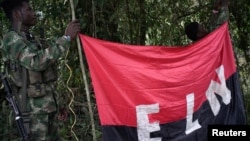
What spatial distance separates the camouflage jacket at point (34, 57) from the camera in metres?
3.29

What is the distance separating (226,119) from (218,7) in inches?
55.8

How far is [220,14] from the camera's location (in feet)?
16.4

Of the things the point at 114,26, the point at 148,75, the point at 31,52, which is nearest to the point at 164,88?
the point at 148,75

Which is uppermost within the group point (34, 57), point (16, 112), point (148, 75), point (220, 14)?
point (220, 14)

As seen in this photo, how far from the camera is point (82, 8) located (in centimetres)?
511

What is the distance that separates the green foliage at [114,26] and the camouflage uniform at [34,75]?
1.03 meters

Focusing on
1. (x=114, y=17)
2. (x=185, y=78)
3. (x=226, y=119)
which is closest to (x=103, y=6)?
(x=114, y=17)

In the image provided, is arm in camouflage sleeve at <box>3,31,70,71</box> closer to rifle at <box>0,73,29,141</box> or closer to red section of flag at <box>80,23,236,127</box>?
rifle at <box>0,73,29,141</box>

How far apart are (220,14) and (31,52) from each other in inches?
96.7

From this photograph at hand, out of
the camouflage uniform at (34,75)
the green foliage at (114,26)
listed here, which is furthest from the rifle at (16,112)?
the green foliage at (114,26)

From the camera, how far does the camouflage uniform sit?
3.30m

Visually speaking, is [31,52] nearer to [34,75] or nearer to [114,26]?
[34,75]

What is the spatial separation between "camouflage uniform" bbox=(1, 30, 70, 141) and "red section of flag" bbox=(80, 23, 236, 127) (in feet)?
1.22

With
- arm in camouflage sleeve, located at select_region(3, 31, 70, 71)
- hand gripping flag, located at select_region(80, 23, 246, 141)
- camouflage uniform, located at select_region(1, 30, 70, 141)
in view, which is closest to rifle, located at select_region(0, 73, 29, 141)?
camouflage uniform, located at select_region(1, 30, 70, 141)
